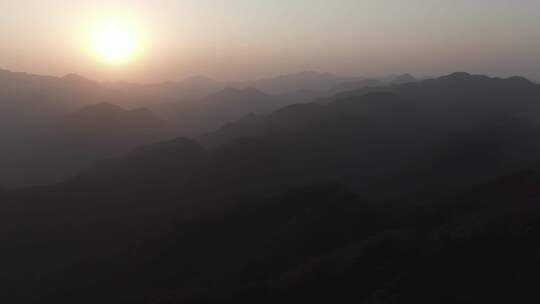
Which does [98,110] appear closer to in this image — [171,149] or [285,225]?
[171,149]

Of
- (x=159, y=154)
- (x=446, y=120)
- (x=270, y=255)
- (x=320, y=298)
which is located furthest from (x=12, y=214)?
(x=446, y=120)

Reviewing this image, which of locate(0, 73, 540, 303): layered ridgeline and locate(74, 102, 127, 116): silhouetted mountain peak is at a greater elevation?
locate(74, 102, 127, 116): silhouetted mountain peak

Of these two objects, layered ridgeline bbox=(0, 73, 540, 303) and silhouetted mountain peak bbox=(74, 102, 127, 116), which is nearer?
Answer: layered ridgeline bbox=(0, 73, 540, 303)

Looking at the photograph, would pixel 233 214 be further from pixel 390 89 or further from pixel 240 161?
pixel 390 89

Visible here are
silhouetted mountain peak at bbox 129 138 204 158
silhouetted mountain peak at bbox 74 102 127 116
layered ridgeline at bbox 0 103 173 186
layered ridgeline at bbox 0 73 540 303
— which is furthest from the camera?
silhouetted mountain peak at bbox 74 102 127 116

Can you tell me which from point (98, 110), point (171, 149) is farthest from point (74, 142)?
point (171, 149)

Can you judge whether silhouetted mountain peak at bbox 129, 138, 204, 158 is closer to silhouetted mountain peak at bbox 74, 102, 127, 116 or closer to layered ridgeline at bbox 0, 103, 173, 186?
layered ridgeline at bbox 0, 103, 173, 186

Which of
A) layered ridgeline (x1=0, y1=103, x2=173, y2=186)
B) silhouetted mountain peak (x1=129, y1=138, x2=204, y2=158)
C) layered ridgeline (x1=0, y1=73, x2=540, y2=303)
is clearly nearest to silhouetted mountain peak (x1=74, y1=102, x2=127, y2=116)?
layered ridgeline (x1=0, y1=103, x2=173, y2=186)

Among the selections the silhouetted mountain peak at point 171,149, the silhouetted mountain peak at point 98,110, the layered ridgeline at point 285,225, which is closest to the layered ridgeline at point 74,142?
the silhouetted mountain peak at point 98,110
